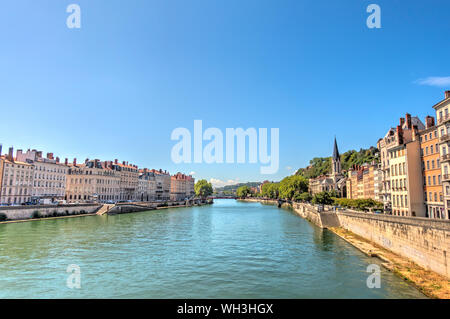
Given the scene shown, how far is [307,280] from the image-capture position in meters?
19.1

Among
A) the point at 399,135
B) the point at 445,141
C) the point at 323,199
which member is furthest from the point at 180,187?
the point at 445,141

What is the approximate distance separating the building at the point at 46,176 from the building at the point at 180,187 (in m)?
69.4

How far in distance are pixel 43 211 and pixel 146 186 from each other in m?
64.8

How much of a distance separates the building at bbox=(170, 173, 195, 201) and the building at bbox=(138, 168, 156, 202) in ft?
66.9

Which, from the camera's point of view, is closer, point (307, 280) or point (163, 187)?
point (307, 280)

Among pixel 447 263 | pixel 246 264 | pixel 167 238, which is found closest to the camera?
pixel 447 263

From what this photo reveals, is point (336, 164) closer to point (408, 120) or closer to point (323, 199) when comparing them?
point (323, 199)

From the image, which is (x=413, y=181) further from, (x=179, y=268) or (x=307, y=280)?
(x=179, y=268)

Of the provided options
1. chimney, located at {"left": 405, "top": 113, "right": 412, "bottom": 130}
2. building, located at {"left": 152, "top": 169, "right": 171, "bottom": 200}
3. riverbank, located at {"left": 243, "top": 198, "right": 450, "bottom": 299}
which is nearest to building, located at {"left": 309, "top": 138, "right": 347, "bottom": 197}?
building, located at {"left": 152, "top": 169, "right": 171, "bottom": 200}

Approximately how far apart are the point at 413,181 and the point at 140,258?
31.2 m

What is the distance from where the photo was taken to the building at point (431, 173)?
30031mm

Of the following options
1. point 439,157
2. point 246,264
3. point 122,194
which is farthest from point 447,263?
point 122,194

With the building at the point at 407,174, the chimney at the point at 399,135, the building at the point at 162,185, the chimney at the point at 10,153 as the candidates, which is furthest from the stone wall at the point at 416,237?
the building at the point at 162,185

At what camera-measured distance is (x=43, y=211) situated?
55125mm
